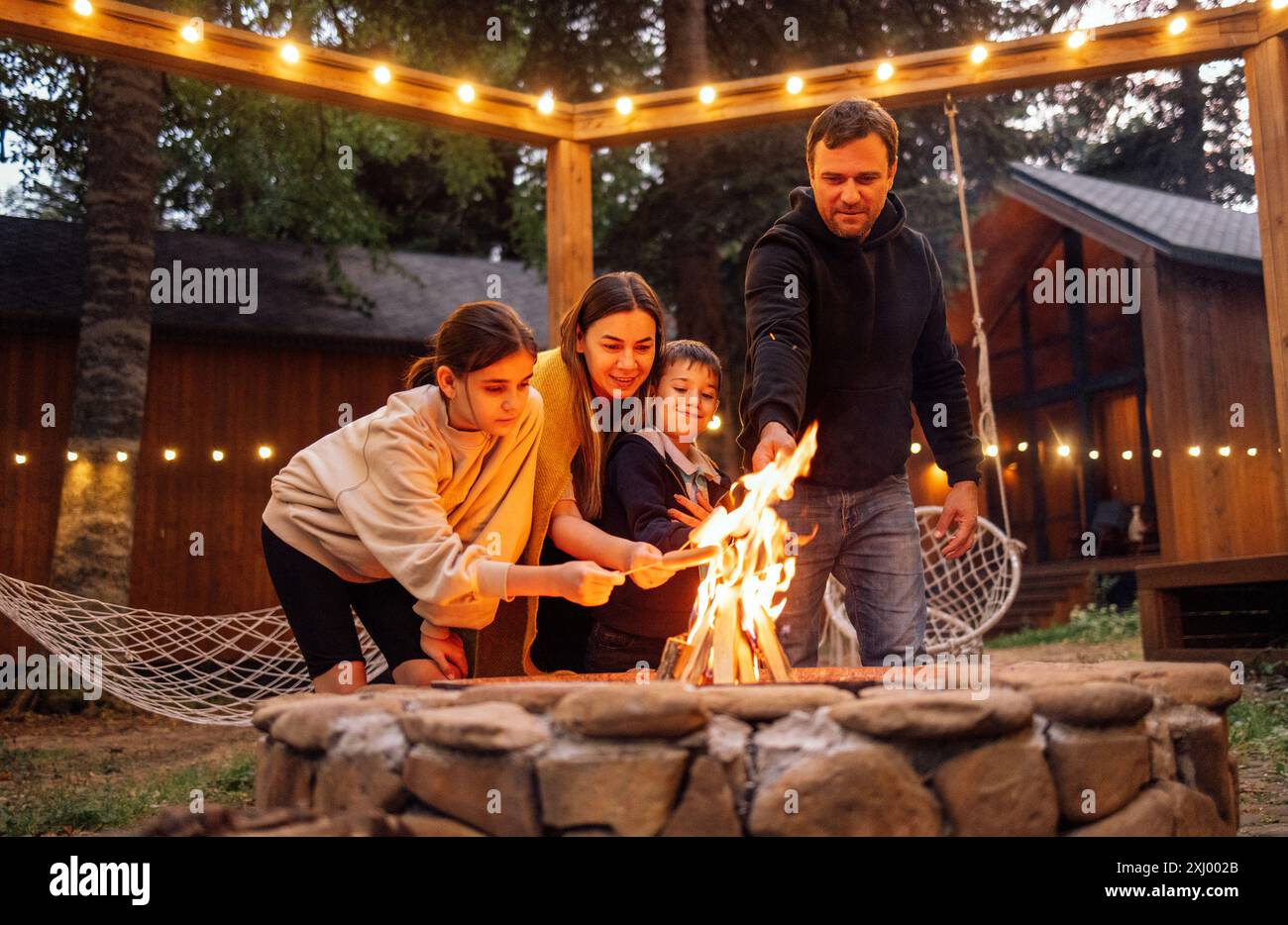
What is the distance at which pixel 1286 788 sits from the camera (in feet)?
12.5

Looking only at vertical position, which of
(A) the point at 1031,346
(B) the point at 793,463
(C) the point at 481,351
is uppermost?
(A) the point at 1031,346

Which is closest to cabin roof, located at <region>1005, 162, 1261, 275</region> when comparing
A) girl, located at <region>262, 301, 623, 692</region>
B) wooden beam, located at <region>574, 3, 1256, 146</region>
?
wooden beam, located at <region>574, 3, 1256, 146</region>

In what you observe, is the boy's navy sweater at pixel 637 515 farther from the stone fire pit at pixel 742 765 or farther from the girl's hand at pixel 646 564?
the stone fire pit at pixel 742 765

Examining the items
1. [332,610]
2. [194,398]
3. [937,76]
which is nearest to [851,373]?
[332,610]

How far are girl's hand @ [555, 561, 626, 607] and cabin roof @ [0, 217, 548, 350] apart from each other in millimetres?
8360

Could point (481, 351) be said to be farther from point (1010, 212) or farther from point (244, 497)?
point (1010, 212)

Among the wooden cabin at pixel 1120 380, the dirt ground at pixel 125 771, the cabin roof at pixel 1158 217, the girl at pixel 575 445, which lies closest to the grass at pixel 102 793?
the dirt ground at pixel 125 771

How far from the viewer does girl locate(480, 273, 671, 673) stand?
9.89 feet

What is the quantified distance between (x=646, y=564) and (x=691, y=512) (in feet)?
1.52

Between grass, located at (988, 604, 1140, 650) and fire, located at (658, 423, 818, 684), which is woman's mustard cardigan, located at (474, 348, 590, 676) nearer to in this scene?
Result: fire, located at (658, 423, 818, 684)

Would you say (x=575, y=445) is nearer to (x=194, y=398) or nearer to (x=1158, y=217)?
(x=194, y=398)

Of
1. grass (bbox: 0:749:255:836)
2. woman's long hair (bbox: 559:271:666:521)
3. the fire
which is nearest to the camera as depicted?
the fire
